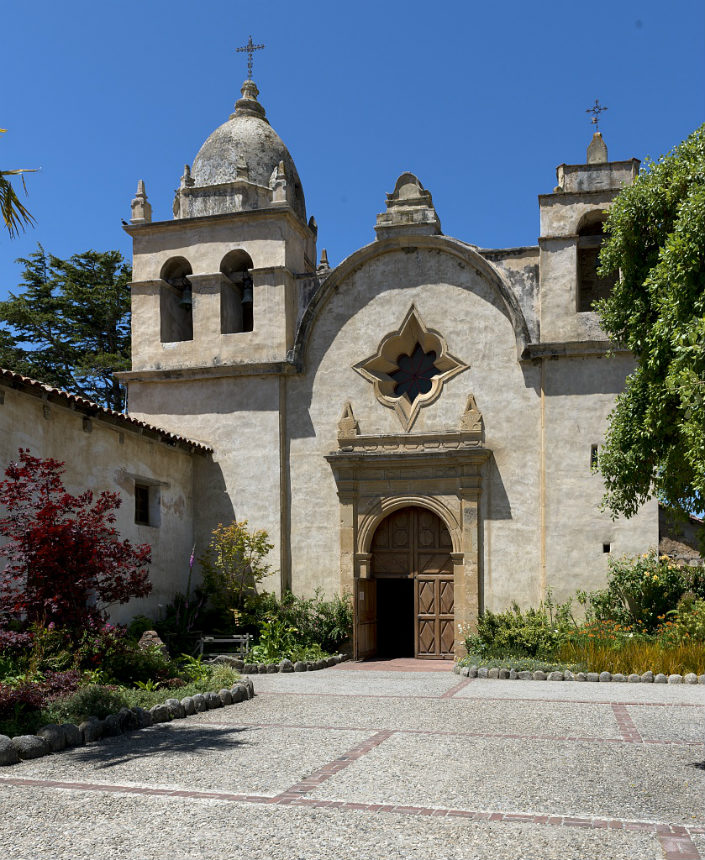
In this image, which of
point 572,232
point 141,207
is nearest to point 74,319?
point 141,207

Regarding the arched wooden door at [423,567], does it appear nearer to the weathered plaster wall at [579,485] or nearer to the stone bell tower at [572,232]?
the weathered plaster wall at [579,485]

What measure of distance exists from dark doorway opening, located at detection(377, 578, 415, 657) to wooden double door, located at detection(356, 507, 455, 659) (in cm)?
202

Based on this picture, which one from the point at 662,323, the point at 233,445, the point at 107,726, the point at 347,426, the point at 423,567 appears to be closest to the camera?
the point at 662,323

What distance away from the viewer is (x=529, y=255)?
18438 mm

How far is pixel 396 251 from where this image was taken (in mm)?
19188

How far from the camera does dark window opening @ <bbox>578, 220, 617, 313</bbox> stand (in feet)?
63.5

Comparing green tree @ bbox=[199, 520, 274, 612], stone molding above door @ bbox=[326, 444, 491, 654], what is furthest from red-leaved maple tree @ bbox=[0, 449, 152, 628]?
stone molding above door @ bbox=[326, 444, 491, 654]

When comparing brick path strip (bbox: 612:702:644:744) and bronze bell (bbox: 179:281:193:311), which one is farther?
bronze bell (bbox: 179:281:193:311)

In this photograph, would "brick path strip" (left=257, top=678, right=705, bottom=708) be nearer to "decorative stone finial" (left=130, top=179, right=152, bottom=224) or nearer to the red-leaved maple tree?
the red-leaved maple tree

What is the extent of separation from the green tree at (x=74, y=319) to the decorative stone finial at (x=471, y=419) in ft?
47.3

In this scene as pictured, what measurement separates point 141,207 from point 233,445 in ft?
20.4

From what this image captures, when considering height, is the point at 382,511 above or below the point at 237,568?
above

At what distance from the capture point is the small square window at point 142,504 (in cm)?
1770

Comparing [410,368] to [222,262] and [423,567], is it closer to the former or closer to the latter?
[423,567]
